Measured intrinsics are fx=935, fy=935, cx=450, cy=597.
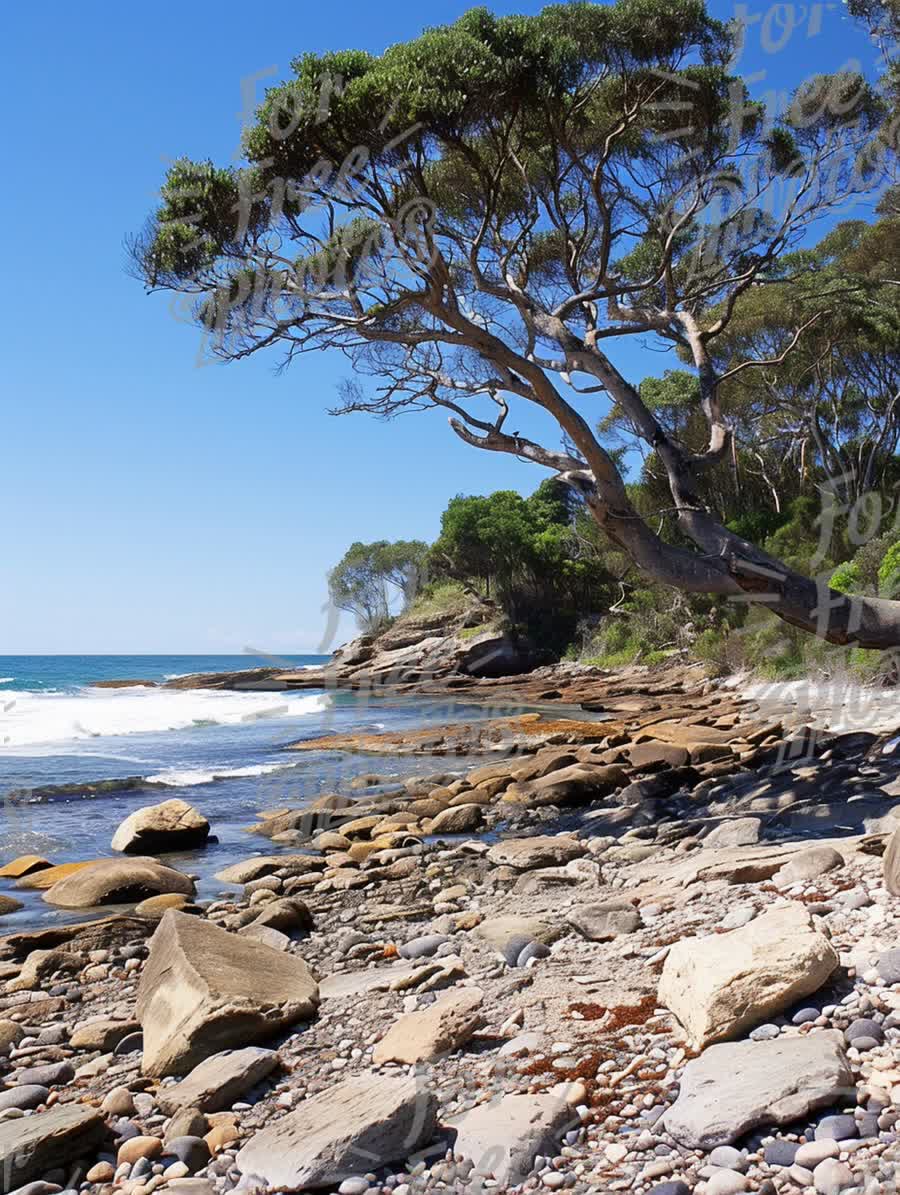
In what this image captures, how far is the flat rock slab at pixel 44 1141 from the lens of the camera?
10.1 feet

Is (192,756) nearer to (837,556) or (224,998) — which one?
(224,998)

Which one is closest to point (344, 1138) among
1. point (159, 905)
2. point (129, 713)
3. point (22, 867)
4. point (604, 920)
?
point (604, 920)

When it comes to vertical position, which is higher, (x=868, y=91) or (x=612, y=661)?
(x=868, y=91)

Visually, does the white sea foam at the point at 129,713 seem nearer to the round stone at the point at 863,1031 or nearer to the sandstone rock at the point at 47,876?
the sandstone rock at the point at 47,876

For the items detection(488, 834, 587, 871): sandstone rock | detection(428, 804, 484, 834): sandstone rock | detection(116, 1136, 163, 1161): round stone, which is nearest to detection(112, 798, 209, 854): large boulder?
detection(428, 804, 484, 834): sandstone rock

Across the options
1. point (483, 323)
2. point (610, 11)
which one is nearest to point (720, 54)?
point (610, 11)

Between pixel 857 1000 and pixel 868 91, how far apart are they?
1195 cm

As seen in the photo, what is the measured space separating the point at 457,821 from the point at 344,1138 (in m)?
6.79

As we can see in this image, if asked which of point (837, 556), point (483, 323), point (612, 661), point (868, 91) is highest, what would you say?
point (868, 91)

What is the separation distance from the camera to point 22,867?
8.20m

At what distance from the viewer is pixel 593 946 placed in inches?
180

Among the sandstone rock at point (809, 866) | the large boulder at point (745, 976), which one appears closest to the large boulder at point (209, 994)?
the large boulder at point (745, 976)

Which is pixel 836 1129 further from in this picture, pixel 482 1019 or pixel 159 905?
pixel 159 905

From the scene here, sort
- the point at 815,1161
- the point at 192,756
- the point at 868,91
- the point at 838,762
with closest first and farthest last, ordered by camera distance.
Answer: the point at 815,1161 → the point at 838,762 → the point at 868,91 → the point at 192,756
